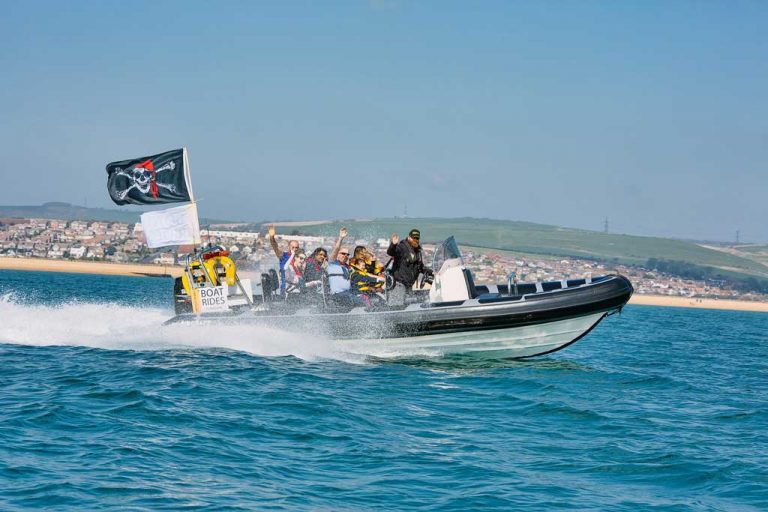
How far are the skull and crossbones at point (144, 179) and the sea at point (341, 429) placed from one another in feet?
7.60

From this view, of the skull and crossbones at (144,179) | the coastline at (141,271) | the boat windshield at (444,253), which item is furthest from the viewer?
the coastline at (141,271)

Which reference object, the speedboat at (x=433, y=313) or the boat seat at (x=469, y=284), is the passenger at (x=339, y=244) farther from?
the boat seat at (x=469, y=284)

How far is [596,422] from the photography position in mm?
10602

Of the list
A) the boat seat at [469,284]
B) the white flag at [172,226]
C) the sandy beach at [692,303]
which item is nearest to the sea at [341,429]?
the boat seat at [469,284]

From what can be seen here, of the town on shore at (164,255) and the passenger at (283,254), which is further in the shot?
the town on shore at (164,255)

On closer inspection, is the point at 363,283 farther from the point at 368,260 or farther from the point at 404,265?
the point at 404,265

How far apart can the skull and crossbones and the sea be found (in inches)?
91.2

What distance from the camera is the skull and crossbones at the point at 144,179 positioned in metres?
14.4

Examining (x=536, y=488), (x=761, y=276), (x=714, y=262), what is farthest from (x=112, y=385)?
(x=714, y=262)

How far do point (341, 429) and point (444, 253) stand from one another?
575 centimetres

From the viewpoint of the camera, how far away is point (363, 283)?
1456 cm

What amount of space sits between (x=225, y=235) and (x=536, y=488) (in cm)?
6561

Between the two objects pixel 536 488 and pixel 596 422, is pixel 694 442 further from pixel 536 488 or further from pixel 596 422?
pixel 536 488

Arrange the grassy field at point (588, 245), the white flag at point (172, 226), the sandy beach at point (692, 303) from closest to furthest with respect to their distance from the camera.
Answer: the white flag at point (172, 226)
the sandy beach at point (692, 303)
the grassy field at point (588, 245)
